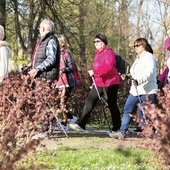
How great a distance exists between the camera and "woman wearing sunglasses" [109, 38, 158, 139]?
827 centimetres

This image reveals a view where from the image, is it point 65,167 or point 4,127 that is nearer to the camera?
point 4,127

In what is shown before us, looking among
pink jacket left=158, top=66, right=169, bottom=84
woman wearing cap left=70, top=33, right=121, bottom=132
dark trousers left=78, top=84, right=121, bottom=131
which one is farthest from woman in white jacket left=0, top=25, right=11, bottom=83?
pink jacket left=158, top=66, right=169, bottom=84

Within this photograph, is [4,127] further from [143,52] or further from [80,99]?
[80,99]

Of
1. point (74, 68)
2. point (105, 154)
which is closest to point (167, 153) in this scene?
point (105, 154)

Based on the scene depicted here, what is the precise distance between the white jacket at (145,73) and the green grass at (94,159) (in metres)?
1.45

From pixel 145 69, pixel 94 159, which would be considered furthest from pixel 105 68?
pixel 94 159

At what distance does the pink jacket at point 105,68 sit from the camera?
9.06 m

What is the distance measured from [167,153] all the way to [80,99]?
28.0 feet

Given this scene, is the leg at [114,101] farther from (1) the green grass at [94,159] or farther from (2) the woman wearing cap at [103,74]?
(1) the green grass at [94,159]

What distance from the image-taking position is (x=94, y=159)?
21.2 ft

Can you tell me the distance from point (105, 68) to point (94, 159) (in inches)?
114

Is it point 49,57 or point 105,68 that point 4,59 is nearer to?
point 49,57

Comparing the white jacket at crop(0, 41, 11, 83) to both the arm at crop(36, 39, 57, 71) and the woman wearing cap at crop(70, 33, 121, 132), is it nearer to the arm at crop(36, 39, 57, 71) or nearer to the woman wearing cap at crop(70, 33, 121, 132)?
the arm at crop(36, 39, 57, 71)

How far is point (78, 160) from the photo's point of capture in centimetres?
640
